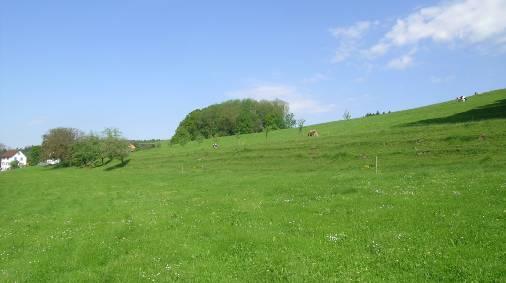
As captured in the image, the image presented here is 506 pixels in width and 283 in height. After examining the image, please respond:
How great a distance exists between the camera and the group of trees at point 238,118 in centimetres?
15875

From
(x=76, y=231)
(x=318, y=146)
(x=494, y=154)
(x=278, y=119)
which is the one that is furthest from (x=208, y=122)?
(x=76, y=231)

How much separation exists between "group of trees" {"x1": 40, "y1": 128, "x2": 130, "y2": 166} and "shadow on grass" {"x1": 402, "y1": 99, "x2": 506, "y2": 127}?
6278 cm

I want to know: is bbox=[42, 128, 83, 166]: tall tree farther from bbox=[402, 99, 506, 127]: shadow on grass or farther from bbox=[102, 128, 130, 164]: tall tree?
bbox=[402, 99, 506, 127]: shadow on grass

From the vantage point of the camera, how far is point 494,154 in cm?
3619

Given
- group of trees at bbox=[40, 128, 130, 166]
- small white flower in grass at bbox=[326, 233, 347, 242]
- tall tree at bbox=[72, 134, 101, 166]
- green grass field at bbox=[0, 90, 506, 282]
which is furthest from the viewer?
tall tree at bbox=[72, 134, 101, 166]

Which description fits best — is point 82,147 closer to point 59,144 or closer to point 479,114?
point 59,144

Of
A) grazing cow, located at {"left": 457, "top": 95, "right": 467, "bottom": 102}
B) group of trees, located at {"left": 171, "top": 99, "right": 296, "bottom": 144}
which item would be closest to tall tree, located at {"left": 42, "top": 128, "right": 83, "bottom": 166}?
group of trees, located at {"left": 171, "top": 99, "right": 296, "bottom": 144}

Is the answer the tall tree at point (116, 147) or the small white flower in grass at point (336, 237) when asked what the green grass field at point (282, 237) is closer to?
the small white flower in grass at point (336, 237)

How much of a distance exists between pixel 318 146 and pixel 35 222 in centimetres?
3988

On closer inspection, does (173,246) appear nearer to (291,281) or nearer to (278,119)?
(291,281)

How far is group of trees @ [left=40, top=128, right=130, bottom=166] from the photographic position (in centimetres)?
9744

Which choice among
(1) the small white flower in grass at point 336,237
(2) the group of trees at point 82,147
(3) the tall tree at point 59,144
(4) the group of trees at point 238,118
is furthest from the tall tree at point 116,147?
(1) the small white flower in grass at point 336,237

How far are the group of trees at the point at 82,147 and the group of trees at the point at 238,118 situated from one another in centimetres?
3679

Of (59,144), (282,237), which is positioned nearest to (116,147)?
(59,144)
